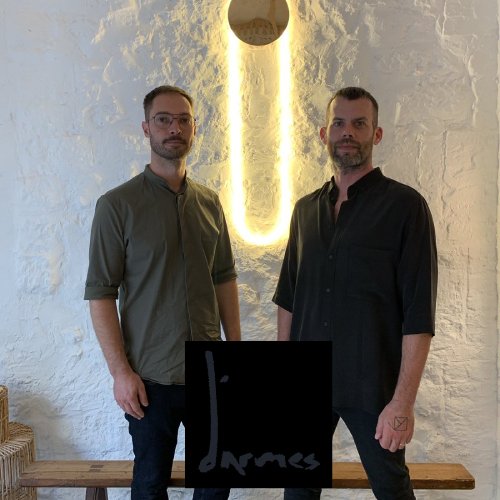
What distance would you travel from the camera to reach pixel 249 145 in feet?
7.47

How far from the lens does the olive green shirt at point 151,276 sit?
5.33 ft

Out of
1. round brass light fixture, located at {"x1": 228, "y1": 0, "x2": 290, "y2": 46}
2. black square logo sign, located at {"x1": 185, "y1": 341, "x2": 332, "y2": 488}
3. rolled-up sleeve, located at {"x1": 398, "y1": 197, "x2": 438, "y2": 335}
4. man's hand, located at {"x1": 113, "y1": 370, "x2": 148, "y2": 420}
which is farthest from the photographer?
round brass light fixture, located at {"x1": 228, "y1": 0, "x2": 290, "y2": 46}

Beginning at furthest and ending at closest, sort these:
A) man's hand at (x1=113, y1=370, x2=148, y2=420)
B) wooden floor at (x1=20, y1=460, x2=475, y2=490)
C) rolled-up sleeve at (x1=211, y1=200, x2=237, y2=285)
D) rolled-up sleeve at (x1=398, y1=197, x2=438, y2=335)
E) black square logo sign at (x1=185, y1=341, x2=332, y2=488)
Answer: wooden floor at (x1=20, y1=460, x2=475, y2=490), rolled-up sleeve at (x1=211, y1=200, x2=237, y2=285), man's hand at (x1=113, y1=370, x2=148, y2=420), rolled-up sleeve at (x1=398, y1=197, x2=438, y2=335), black square logo sign at (x1=185, y1=341, x2=332, y2=488)

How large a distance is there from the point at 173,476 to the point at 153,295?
0.73 m

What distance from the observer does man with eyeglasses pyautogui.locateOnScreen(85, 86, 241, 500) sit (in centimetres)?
162

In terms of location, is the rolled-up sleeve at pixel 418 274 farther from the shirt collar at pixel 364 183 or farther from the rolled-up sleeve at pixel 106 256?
the rolled-up sleeve at pixel 106 256

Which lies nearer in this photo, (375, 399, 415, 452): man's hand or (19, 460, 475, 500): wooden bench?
(375, 399, 415, 452): man's hand

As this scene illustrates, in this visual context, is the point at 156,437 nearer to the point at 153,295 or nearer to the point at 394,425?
the point at 153,295

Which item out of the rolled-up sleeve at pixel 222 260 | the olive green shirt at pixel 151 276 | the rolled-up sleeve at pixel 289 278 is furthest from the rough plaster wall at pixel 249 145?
the olive green shirt at pixel 151 276

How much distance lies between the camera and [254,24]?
7.22ft

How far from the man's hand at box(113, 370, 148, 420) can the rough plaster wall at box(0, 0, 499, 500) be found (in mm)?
784

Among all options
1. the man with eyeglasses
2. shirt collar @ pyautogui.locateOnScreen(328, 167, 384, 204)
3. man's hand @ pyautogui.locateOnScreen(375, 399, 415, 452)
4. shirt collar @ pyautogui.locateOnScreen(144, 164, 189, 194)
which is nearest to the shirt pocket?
shirt collar @ pyautogui.locateOnScreen(328, 167, 384, 204)

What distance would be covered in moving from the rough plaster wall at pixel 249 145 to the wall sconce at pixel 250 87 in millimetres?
36

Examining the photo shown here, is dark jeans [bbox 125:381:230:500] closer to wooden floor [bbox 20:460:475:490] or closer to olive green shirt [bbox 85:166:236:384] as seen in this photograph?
olive green shirt [bbox 85:166:236:384]
